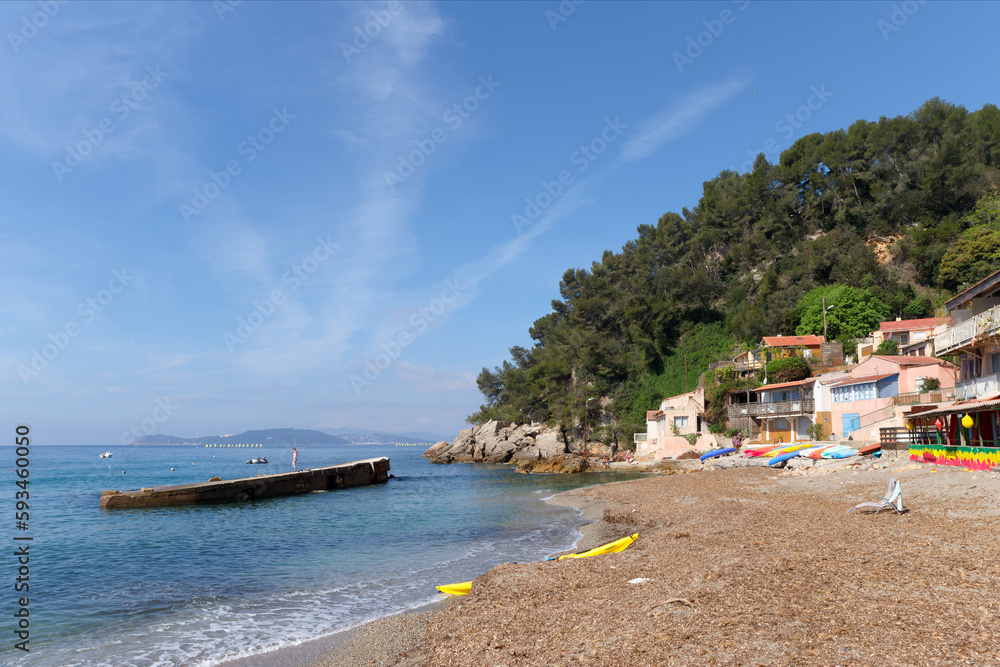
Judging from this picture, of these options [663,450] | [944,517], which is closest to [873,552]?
→ [944,517]

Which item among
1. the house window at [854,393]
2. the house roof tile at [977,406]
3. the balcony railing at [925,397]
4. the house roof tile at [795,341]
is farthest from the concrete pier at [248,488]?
the house roof tile at [795,341]

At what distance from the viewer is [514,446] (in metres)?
81.1

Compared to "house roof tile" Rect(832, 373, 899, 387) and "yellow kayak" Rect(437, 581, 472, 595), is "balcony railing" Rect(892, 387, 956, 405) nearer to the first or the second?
"house roof tile" Rect(832, 373, 899, 387)

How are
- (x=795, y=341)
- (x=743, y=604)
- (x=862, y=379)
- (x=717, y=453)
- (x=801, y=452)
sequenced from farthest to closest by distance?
(x=795, y=341)
(x=717, y=453)
(x=862, y=379)
(x=801, y=452)
(x=743, y=604)

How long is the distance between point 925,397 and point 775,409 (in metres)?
15.7

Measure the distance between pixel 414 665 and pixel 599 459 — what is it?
61566mm

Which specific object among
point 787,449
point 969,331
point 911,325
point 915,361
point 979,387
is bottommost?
point 787,449

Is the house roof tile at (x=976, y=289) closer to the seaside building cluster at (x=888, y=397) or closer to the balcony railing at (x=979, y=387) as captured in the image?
the seaside building cluster at (x=888, y=397)

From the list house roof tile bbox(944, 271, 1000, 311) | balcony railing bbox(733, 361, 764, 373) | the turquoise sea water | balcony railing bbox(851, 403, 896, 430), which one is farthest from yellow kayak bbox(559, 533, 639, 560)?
balcony railing bbox(733, 361, 764, 373)

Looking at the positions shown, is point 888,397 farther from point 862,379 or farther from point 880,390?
point 862,379

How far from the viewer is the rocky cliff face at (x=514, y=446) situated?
247 feet

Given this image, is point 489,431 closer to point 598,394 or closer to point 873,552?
point 598,394

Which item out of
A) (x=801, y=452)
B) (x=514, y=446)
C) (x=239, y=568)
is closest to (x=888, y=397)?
(x=801, y=452)

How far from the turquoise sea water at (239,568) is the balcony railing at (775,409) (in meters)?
30.8
